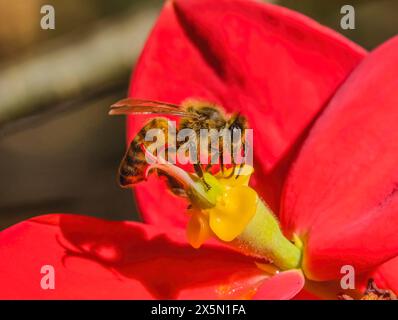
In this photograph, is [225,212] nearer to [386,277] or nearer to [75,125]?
[386,277]

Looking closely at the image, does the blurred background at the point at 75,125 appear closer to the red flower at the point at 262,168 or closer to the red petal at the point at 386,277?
the red flower at the point at 262,168

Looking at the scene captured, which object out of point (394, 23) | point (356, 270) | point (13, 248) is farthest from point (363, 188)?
point (394, 23)

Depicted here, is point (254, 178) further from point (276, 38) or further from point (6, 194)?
point (6, 194)

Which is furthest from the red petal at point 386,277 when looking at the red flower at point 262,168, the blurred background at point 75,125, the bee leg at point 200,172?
the blurred background at point 75,125

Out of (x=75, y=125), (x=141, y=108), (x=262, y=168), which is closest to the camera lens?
(x=141, y=108)

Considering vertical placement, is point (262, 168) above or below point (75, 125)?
below

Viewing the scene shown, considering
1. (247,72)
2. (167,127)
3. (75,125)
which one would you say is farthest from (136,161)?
(75,125)
